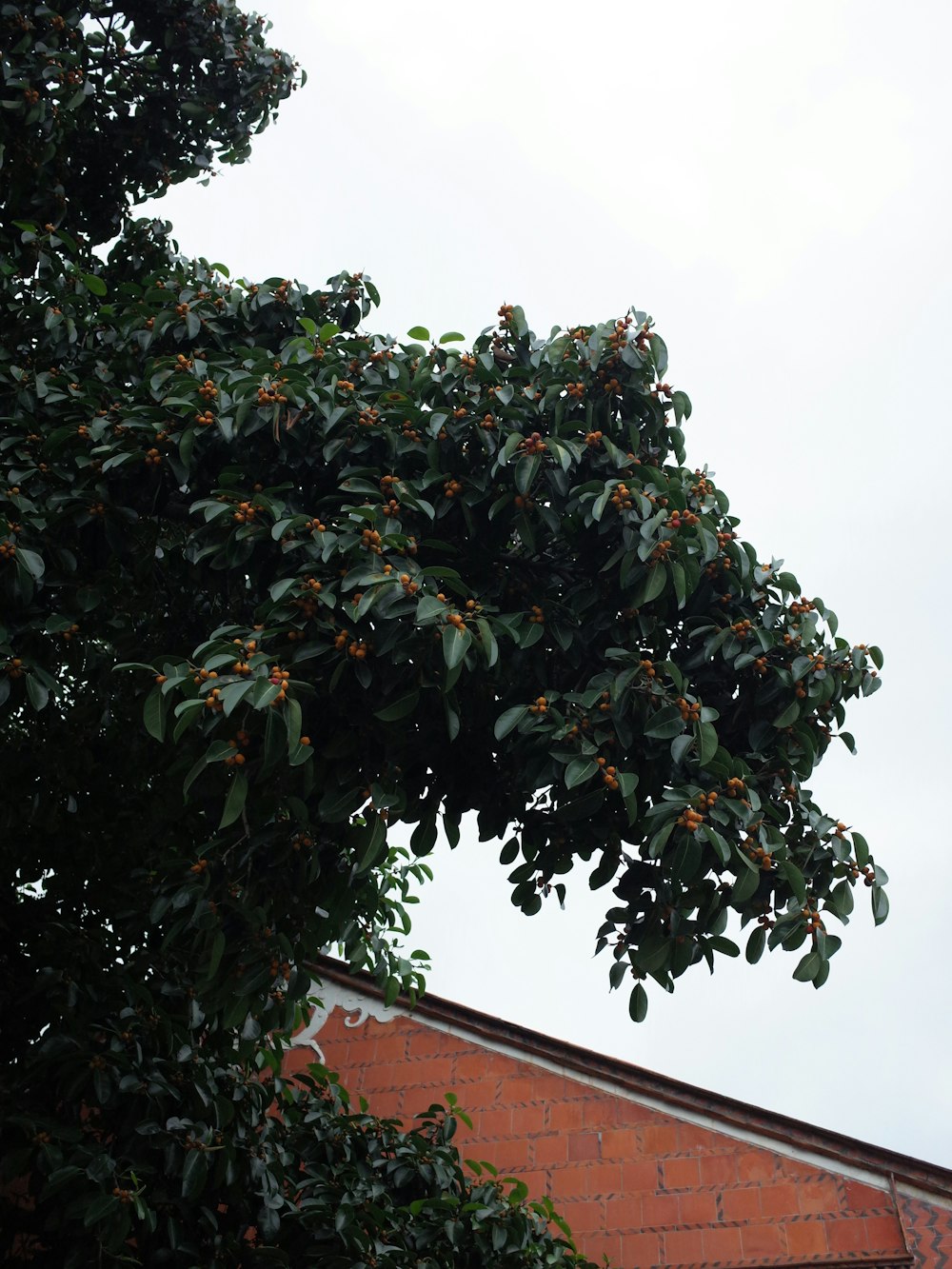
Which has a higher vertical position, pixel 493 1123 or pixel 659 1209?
pixel 493 1123

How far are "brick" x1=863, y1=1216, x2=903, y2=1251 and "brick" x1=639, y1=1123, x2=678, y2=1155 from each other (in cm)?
107

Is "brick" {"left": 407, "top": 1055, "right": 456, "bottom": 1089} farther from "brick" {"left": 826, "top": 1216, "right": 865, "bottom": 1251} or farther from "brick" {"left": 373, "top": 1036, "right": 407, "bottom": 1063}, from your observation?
"brick" {"left": 826, "top": 1216, "right": 865, "bottom": 1251}

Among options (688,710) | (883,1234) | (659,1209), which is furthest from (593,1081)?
(688,710)

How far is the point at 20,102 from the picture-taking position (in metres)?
5.26

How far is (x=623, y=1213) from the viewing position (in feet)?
23.0

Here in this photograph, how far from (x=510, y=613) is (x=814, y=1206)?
432cm

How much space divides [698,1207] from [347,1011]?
246 centimetres

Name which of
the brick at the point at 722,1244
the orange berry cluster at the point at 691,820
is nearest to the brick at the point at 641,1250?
the brick at the point at 722,1244

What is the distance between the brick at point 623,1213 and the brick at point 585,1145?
0.86ft

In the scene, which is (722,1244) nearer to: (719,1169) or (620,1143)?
(719,1169)

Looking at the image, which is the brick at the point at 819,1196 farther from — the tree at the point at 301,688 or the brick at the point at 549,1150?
the tree at the point at 301,688

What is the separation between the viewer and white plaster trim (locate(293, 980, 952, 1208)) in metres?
6.62

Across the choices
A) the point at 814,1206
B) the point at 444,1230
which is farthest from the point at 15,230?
the point at 814,1206

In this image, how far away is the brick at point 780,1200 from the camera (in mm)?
6672
